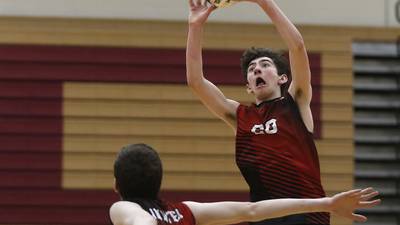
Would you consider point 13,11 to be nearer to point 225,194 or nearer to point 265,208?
point 225,194

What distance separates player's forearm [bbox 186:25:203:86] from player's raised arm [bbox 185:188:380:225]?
5.53 feet

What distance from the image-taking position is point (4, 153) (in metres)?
11.5

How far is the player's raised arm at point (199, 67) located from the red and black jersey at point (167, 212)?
174cm

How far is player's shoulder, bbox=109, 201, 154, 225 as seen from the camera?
399cm

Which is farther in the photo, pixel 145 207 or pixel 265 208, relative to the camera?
pixel 265 208

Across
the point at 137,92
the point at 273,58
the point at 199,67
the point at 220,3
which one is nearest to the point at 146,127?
the point at 137,92

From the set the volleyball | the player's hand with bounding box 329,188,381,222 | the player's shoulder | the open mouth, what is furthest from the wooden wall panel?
the player's shoulder

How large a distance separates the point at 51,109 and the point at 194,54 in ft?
19.1

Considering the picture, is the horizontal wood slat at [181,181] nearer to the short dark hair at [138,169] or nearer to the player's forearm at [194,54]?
the player's forearm at [194,54]

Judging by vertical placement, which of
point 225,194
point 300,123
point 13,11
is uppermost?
point 13,11

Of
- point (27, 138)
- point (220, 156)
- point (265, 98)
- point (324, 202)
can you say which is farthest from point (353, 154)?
point (324, 202)

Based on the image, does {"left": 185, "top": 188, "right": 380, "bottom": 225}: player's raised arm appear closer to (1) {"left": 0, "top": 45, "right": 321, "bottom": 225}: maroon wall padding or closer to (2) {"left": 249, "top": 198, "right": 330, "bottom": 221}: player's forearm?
(2) {"left": 249, "top": 198, "right": 330, "bottom": 221}: player's forearm

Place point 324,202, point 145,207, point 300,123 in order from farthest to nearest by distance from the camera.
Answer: point 300,123, point 324,202, point 145,207

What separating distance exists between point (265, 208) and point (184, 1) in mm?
7355
